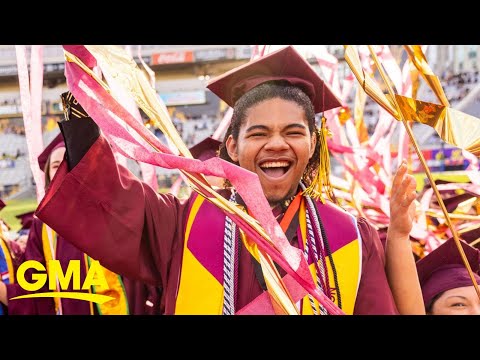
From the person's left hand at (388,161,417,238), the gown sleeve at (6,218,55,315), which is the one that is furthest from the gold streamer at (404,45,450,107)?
the gown sleeve at (6,218,55,315)

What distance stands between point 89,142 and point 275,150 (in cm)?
52

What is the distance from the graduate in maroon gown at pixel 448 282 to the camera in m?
2.03

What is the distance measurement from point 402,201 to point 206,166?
0.62 metres

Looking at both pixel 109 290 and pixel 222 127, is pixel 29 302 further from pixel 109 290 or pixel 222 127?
pixel 222 127

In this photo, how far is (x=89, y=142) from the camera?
4.98 ft

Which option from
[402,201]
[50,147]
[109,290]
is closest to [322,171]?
[402,201]

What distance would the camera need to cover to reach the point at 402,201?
1649 mm

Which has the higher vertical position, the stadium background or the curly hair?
the stadium background

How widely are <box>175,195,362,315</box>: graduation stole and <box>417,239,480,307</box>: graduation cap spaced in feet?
1.81

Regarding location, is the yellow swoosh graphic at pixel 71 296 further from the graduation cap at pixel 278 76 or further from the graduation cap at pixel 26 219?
the graduation cap at pixel 278 76

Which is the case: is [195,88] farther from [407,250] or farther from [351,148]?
[407,250]

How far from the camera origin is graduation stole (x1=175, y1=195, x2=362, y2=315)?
5.34 feet

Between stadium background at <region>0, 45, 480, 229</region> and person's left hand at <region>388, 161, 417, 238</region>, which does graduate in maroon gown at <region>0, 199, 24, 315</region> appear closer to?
stadium background at <region>0, 45, 480, 229</region>

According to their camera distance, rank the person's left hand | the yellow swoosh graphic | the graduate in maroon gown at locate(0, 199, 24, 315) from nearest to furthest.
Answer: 1. the person's left hand
2. the yellow swoosh graphic
3. the graduate in maroon gown at locate(0, 199, 24, 315)
